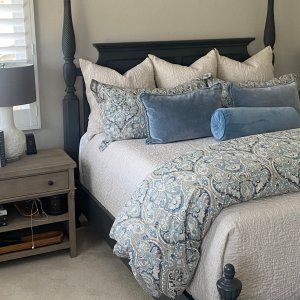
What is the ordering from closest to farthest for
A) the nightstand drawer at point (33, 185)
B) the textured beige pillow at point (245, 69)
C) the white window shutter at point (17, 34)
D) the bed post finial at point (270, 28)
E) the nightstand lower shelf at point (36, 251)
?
1. the nightstand drawer at point (33, 185)
2. the nightstand lower shelf at point (36, 251)
3. the white window shutter at point (17, 34)
4. the textured beige pillow at point (245, 69)
5. the bed post finial at point (270, 28)

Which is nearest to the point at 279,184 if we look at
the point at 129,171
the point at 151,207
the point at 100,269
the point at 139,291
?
the point at 151,207

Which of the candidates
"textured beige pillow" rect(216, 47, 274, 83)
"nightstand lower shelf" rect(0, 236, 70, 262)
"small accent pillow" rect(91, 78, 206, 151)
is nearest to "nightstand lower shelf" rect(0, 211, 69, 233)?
"nightstand lower shelf" rect(0, 236, 70, 262)

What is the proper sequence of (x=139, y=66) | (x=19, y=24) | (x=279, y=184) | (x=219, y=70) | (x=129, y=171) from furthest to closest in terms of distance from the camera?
1. (x=219, y=70)
2. (x=139, y=66)
3. (x=19, y=24)
4. (x=129, y=171)
5. (x=279, y=184)

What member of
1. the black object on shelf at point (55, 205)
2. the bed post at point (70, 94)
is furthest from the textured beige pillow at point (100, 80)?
the black object on shelf at point (55, 205)

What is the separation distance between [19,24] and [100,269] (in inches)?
61.1

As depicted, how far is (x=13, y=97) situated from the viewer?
105 inches

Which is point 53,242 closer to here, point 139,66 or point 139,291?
point 139,291

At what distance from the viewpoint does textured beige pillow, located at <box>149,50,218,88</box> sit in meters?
3.20

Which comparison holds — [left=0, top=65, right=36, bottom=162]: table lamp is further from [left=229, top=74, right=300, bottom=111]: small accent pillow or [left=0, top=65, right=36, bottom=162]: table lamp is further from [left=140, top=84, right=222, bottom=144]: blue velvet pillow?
[left=229, top=74, right=300, bottom=111]: small accent pillow

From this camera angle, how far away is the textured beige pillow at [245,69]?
134 inches

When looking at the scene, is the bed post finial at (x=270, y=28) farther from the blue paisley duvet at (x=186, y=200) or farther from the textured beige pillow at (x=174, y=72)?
the blue paisley duvet at (x=186, y=200)

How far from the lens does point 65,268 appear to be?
2854 millimetres

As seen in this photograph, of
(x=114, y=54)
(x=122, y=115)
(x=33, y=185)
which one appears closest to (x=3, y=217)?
(x=33, y=185)

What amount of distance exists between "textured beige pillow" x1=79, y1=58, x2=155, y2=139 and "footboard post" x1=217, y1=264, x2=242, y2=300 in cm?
158
